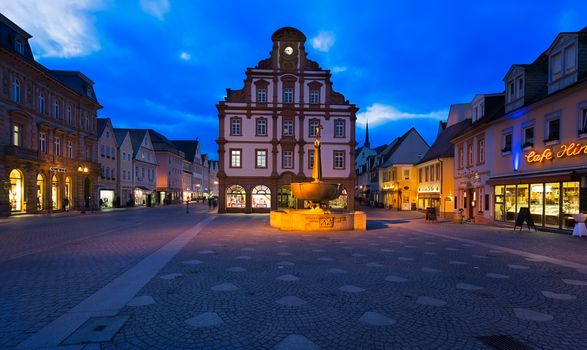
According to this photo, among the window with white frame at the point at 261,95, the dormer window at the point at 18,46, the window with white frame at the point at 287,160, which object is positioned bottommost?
the window with white frame at the point at 287,160

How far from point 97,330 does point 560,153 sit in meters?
21.5

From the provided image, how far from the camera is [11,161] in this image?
28.0 meters

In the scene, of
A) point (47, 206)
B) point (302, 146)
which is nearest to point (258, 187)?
point (302, 146)

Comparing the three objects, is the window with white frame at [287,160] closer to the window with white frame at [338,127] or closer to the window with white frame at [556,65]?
the window with white frame at [338,127]

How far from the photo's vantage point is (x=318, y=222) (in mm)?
18094

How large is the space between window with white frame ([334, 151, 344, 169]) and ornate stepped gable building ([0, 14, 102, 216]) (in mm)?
25459

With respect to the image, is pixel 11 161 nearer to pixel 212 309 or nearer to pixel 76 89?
pixel 76 89

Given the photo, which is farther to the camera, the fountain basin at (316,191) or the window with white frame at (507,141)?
the window with white frame at (507,141)

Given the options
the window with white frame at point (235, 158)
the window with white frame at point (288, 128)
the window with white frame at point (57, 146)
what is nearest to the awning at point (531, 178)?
the window with white frame at point (288, 128)

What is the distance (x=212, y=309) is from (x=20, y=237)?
13975mm

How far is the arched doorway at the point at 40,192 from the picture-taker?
3238cm

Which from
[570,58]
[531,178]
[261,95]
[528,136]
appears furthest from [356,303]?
[261,95]

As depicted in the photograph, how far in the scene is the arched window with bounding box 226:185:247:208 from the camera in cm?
3791

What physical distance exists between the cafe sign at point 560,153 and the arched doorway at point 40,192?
128 ft
